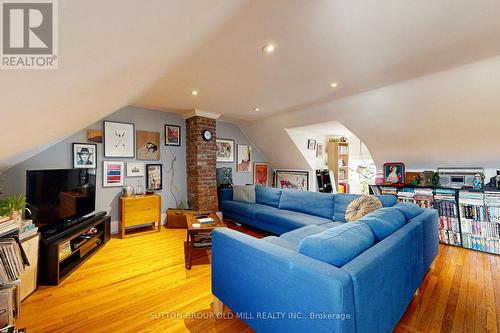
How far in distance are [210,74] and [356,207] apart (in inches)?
93.9

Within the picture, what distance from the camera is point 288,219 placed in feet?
10.3

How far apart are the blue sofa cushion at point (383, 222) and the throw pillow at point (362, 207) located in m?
0.59

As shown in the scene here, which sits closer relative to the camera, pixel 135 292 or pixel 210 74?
pixel 135 292

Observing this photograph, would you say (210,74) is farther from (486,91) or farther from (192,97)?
(486,91)

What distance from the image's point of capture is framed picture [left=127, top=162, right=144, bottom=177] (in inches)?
151

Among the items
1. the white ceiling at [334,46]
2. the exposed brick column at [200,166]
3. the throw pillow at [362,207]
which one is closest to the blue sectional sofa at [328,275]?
the throw pillow at [362,207]

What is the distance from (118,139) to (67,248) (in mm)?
1989

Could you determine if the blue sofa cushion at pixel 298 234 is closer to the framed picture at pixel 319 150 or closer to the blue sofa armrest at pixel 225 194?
the blue sofa armrest at pixel 225 194

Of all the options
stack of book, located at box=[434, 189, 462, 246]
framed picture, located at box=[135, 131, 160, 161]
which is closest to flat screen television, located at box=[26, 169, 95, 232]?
framed picture, located at box=[135, 131, 160, 161]

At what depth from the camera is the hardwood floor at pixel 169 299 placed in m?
1.59

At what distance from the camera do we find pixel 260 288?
4.27 ft

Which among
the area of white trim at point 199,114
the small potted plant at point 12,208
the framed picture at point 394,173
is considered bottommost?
the small potted plant at point 12,208

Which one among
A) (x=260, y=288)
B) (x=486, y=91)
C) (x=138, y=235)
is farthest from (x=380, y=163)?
(x=138, y=235)

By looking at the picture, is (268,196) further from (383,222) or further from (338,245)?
(338,245)
